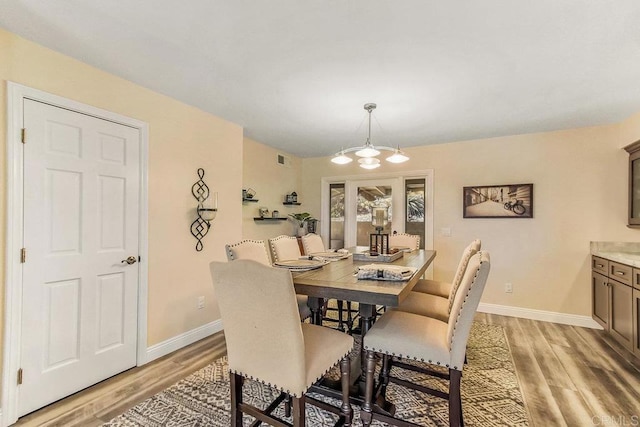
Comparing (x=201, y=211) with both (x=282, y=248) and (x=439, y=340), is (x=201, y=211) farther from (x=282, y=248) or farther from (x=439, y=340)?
→ (x=439, y=340)

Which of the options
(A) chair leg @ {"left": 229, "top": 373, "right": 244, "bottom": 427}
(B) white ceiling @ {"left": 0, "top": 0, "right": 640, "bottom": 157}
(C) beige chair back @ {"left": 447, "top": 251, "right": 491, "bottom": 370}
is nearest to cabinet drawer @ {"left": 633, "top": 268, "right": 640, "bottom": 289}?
(B) white ceiling @ {"left": 0, "top": 0, "right": 640, "bottom": 157}

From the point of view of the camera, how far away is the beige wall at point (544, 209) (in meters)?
3.44

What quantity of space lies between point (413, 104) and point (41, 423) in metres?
3.67

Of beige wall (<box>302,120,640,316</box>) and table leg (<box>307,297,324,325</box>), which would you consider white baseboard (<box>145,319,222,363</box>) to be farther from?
beige wall (<box>302,120,640,316</box>)

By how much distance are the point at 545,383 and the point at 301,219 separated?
357 cm

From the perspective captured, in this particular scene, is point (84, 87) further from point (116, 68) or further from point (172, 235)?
point (172, 235)

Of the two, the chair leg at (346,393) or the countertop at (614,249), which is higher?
the countertop at (614,249)

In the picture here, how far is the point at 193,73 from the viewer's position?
229 cm

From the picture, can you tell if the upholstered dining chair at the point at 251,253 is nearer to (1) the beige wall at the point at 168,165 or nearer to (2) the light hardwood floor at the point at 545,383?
(1) the beige wall at the point at 168,165

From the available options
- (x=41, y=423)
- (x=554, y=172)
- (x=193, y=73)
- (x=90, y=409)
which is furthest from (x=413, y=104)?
(x=41, y=423)

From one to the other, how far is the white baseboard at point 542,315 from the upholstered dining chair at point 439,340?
263cm

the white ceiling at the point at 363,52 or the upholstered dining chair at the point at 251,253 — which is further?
the upholstered dining chair at the point at 251,253

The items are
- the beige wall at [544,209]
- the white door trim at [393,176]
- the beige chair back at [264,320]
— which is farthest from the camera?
the white door trim at [393,176]

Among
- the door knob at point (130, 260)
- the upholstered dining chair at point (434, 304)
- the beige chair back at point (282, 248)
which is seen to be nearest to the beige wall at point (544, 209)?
the upholstered dining chair at point (434, 304)
